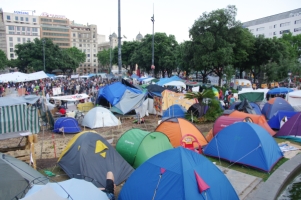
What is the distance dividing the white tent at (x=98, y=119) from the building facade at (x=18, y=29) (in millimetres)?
82269

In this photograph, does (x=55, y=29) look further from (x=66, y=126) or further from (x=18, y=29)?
(x=66, y=126)

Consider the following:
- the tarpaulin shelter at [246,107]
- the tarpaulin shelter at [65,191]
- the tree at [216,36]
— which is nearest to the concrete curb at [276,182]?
the tarpaulin shelter at [65,191]

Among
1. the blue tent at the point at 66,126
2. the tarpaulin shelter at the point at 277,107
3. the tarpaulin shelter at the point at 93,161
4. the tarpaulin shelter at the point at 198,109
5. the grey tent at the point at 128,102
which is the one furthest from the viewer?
the grey tent at the point at 128,102

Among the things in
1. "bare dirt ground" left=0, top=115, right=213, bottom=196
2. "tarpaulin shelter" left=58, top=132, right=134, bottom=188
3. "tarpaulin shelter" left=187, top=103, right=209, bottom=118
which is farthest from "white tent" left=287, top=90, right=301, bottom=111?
"tarpaulin shelter" left=58, top=132, right=134, bottom=188

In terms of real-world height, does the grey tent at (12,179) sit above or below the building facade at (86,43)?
below

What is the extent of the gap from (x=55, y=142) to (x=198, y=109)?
7756 mm

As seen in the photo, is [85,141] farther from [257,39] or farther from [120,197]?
[257,39]

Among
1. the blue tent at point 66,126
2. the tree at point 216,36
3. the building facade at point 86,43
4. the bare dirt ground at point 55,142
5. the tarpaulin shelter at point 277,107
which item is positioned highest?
the building facade at point 86,43

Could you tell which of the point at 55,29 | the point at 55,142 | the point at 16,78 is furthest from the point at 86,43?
the point at 55,142

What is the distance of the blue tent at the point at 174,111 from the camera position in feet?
47.5

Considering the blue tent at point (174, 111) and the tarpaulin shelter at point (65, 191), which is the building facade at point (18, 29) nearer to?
the blue tent at point (174, 111)

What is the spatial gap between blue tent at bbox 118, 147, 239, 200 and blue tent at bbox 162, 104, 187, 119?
8948mm

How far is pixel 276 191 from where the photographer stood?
6.42 m

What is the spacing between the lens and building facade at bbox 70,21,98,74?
100062mm
